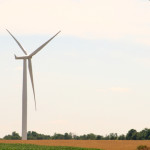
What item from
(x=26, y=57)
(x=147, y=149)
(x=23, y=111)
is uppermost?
(x=26, y=57)

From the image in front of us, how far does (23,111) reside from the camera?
8862 centimetres

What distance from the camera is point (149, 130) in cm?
11788

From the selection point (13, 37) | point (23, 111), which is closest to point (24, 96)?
point (23, 111)

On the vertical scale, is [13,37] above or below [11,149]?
above

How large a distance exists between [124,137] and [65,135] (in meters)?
30.9

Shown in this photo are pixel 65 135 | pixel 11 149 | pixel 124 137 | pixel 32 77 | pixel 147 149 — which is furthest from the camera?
pixel 65 135

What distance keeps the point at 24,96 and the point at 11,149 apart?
23.6m

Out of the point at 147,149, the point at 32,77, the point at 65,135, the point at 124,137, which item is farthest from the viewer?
the point at 65,135

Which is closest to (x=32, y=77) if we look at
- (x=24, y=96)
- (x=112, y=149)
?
(x=24, y=96)

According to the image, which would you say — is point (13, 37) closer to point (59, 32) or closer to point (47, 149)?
point (59, 32)

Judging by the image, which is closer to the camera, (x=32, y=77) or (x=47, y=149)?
(x=47, y=149)

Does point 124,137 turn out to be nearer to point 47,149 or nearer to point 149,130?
point 149,130

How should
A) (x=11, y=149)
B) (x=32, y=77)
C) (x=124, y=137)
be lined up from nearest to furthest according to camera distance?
(x=11, y=149) < (x=32, y=77) < (x=124, y=137)

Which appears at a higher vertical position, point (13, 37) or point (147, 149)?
point (13, 37)
